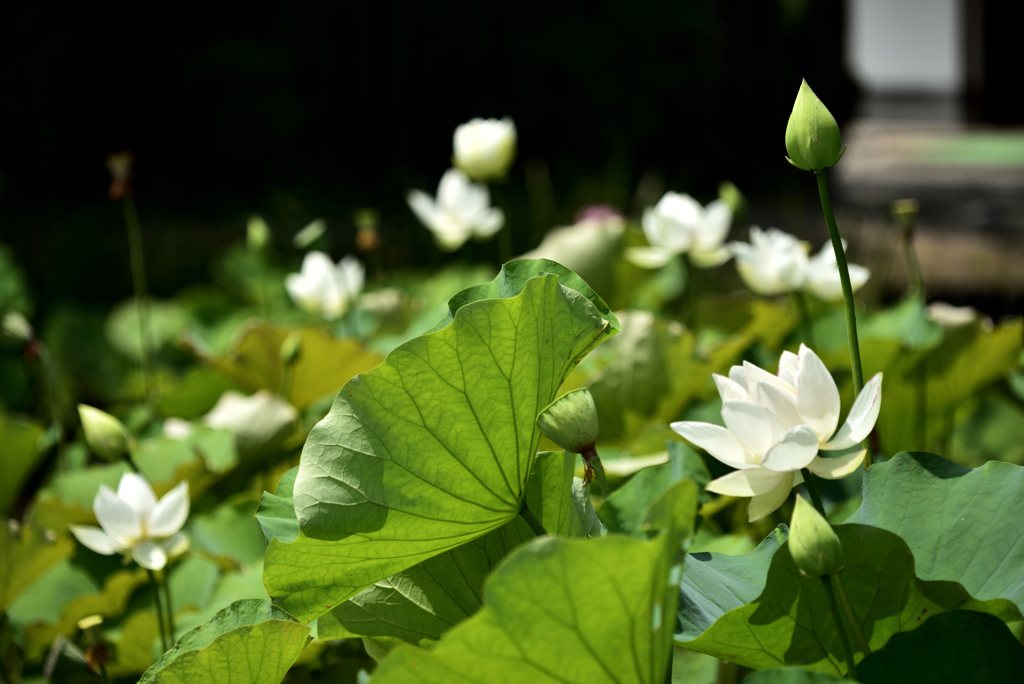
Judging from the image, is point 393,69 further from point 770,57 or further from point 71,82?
point 770,57

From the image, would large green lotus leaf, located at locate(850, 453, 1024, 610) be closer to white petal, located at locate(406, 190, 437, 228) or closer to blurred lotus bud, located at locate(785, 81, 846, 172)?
blurred lotus bud, located at locate(785, 81, 846, 172)

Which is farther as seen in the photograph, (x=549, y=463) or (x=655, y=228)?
(x=655, y=228)

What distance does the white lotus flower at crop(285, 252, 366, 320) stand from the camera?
107 cm

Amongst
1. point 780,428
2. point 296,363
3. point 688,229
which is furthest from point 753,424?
point 296,363

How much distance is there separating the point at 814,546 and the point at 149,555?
48cm

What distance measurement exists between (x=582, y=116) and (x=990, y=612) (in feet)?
16.1

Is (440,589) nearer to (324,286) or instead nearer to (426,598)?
(426,598)

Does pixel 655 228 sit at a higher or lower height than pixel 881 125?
higher

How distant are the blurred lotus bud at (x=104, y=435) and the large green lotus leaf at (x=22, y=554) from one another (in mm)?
126

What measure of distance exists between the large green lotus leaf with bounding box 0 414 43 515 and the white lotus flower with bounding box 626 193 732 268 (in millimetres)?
686

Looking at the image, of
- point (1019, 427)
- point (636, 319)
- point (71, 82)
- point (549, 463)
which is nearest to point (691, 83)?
point (71, 82)

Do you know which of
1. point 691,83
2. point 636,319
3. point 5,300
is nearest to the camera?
point 636,319

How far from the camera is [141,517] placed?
0.63 meters

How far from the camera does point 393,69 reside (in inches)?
196
